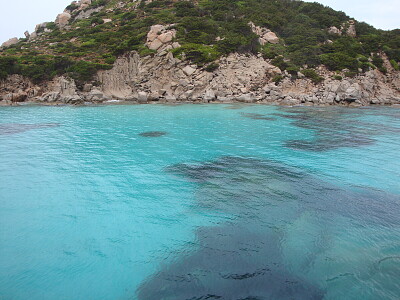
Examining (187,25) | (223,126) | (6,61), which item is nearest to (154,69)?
(187,25)

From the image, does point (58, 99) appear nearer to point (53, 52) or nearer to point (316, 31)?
point (53, 52)

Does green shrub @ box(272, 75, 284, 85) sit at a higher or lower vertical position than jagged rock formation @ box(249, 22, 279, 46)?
lower

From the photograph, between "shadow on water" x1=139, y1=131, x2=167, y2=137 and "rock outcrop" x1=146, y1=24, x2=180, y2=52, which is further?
"rock outcrop" x1=146, y1=24, x2=180, y2=52

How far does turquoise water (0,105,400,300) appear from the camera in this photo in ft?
14.7

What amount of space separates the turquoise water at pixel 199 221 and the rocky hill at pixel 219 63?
2602 cm

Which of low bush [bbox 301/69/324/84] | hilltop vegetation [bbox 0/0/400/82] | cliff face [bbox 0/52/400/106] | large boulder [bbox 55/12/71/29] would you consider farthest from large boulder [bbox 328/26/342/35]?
large boulder [bbox 55/12/71/29]

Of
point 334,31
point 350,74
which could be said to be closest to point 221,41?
point 350,74

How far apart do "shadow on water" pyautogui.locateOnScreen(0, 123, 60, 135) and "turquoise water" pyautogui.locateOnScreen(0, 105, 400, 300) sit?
15.3 ft

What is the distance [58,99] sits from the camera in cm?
3647

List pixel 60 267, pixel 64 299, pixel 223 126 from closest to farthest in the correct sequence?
pixel 64 299 → pixel 60 267 → pixel 223 126

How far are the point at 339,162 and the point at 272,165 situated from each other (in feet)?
9.87

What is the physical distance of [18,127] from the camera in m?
18.4

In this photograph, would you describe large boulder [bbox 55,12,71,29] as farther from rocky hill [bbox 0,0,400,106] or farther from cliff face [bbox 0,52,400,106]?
cliff face [bbox 0,52,400,106]

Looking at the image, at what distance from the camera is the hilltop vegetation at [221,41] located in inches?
1587
